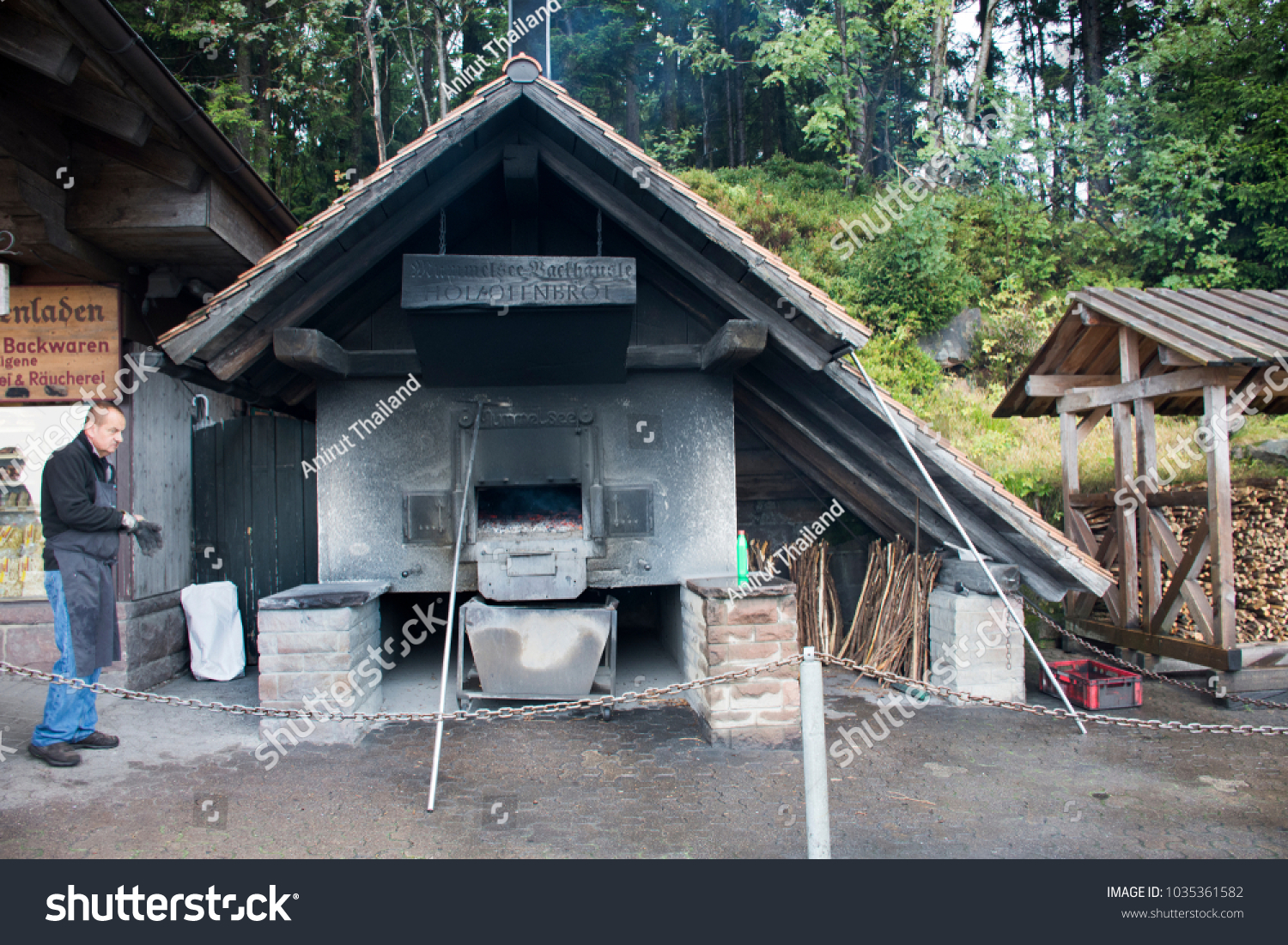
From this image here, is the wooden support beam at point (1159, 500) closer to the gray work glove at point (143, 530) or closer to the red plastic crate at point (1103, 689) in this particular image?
the red plastic crate at point (1103, 689)

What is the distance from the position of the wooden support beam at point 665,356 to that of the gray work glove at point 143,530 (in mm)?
3579

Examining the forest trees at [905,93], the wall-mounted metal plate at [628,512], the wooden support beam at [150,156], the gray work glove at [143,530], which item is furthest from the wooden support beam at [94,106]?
the forest trees at [905,93]

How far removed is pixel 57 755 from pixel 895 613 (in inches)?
255

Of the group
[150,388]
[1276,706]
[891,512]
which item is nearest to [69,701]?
[150,388]

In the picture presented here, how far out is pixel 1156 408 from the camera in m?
8.23

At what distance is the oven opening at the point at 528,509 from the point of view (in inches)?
241

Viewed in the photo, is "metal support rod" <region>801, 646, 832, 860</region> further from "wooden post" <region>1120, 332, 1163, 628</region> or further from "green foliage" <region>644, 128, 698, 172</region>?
"green foliage" <region>644, 128, 698, 172</region>

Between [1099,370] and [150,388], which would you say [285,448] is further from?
[1099,370]

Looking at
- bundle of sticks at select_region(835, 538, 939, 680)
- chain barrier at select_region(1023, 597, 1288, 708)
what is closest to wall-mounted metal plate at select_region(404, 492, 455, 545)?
bundle of sticks at select_region(835, 538, 939, 680)

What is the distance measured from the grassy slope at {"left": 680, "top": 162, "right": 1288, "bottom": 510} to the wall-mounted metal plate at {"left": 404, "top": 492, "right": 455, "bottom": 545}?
280 inches

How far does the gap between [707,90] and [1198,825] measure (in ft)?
94.4

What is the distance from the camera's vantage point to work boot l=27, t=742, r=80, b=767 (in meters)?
4.51

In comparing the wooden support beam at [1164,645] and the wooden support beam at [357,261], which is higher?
the wooden support beam at [357,261]

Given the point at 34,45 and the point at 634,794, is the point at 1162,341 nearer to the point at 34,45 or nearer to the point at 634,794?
the point at 634,794
